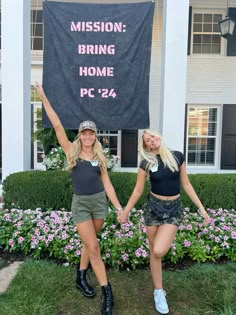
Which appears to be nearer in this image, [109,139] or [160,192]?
[160,192]

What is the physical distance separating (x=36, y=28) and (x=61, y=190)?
5557 mm

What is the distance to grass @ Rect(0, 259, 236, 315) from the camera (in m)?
2.98

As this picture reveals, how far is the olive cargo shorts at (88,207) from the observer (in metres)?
2.91

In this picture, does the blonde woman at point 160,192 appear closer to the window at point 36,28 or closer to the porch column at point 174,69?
the porch column at point 174,69

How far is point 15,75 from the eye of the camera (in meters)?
5.21

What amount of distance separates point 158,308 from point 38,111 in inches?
292

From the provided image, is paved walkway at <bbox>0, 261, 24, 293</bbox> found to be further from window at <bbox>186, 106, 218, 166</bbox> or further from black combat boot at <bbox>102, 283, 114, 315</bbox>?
window at <bbox>186, 106, 218, 166</bbox>

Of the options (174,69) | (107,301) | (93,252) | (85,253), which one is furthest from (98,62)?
(107,301)

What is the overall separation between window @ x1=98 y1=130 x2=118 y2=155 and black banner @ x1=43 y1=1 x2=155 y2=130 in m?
3.99

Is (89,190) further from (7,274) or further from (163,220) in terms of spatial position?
(7,274)

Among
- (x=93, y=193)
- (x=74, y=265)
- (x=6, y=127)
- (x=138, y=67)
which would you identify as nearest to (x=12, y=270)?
(x=74, y=265)

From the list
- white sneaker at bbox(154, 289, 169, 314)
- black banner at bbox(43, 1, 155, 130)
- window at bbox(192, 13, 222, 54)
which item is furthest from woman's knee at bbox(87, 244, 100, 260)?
window at bbox(192, 13, 222, 54)

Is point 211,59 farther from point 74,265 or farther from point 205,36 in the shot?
point 74,265

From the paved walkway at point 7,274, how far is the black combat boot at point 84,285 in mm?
769
